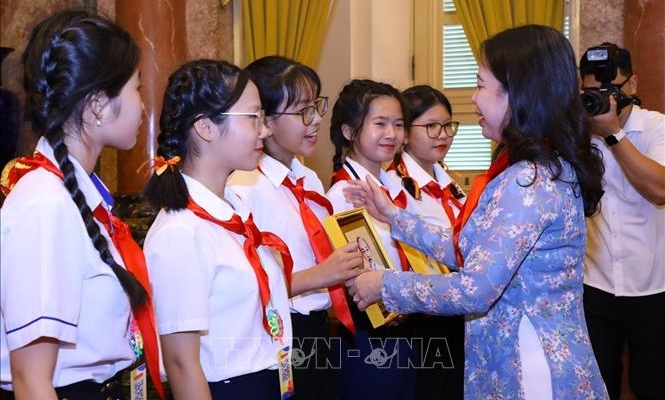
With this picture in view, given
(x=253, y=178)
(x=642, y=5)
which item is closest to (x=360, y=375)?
(x=253, y=178)

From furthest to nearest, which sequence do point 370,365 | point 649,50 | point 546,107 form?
point 649,50 < point 370,365 < point 546,107

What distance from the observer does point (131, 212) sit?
408 cm

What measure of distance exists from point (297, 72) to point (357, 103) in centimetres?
52

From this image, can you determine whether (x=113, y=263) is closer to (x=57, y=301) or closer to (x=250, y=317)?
(x=57, y=301)

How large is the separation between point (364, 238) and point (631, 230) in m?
1.25

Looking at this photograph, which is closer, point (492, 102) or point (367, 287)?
point (492, 102)

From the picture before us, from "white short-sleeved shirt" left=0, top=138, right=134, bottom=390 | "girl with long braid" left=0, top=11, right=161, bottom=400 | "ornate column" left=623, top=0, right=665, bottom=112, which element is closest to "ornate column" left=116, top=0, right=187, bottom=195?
"ornate column" left=623, top=0, right=665, bottom=112

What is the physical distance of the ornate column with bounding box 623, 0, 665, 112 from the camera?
13.4ft

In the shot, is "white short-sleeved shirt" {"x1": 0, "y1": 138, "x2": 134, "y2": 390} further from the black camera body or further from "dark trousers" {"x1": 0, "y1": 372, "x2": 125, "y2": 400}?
the black camera body

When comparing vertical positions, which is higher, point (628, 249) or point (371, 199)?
point (371, 199)

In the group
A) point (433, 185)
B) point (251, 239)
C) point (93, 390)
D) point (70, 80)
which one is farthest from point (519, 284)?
point (433, 185)

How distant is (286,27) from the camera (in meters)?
5.38

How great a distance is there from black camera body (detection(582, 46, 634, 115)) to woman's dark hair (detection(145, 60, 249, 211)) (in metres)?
1.43

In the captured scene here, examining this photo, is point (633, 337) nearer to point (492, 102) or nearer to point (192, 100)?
point (492, 102)
